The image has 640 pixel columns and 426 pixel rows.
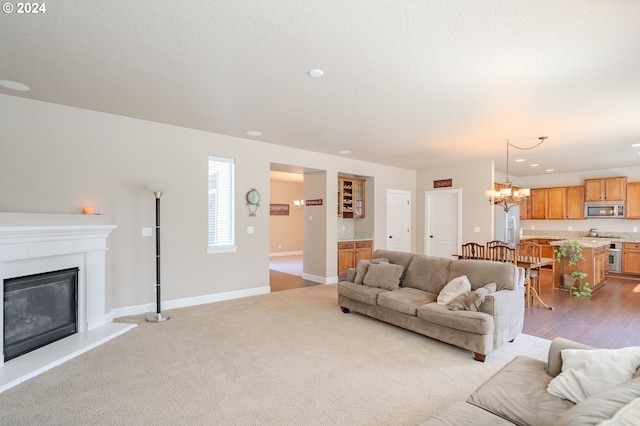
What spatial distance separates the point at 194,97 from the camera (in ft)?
12.0

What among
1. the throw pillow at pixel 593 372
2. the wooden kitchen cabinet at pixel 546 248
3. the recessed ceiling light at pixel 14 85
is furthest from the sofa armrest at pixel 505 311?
the wooden kitchen cabinet at pixel 546 248

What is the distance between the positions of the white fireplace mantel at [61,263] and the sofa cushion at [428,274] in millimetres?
3699

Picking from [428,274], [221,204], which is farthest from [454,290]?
[221,204]

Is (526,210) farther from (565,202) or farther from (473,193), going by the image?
(473,193)

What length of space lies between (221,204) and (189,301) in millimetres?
1604

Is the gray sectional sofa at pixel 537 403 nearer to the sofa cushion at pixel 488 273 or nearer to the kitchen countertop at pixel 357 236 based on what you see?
the sofa cushion at pixel 488 273

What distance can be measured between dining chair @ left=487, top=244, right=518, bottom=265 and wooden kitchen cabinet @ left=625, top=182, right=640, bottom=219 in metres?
5.61

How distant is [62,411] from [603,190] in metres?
11.2

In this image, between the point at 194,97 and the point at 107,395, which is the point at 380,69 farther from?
the point at 107,395

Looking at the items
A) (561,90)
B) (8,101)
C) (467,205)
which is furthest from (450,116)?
Result: (8,101)

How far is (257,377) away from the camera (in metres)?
2.79

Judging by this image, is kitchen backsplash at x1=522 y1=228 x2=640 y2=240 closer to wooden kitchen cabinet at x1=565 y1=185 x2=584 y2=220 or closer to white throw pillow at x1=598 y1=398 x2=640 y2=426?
wooden kitchen cabinet at x1=565 y1=185 x2=584 y2=220

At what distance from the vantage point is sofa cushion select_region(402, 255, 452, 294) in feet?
13.5

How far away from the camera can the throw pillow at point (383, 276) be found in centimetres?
431
